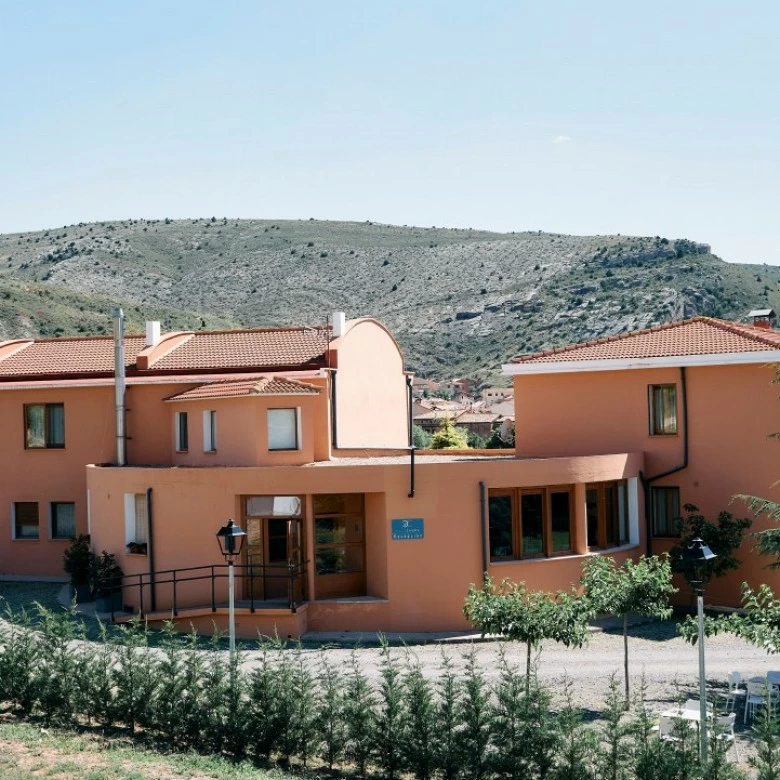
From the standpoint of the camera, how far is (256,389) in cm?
2484

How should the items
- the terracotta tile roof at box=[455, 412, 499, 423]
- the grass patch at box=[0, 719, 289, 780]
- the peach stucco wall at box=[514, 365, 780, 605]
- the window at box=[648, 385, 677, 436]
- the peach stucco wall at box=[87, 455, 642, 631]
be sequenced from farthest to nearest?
the terracotta tile roof at box=[455, 412, 499, 423], the window at box=[648, 385, 677, 436], the peach stucco wall at box=[514, 365, 780, 605], the peach stucco wall at box=[87, 455, 642, 631], the grass patch at box=[0, 719, 289, 780]

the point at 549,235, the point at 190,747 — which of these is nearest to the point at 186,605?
the point at 190,747

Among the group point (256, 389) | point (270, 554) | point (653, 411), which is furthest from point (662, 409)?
point (270, 554)

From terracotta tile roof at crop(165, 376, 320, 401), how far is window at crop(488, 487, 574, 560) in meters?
5.20

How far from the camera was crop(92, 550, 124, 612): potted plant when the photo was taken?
81.6 feet

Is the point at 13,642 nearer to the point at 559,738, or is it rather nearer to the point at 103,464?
the point at 559,738

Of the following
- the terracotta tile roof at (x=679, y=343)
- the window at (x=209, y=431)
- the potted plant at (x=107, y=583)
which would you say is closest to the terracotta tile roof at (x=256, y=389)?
the window at (x=209, y=431)

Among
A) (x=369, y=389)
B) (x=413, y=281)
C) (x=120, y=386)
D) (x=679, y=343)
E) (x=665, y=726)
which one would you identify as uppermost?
(x=413, y=281)

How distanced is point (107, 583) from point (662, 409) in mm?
14027

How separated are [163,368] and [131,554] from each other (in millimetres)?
6438

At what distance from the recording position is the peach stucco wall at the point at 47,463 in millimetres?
30578

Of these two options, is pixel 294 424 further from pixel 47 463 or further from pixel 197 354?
pixel 47 463

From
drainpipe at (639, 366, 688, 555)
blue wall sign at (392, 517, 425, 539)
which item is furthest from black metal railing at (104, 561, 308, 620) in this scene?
drainpipe at (639, 366, 688, 555)

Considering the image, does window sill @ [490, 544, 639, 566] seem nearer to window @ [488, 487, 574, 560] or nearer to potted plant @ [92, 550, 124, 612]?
window @ [488, 487, 574, 560]
